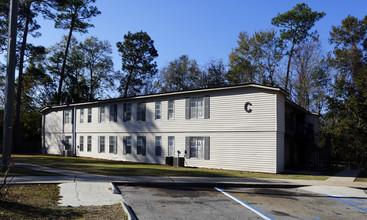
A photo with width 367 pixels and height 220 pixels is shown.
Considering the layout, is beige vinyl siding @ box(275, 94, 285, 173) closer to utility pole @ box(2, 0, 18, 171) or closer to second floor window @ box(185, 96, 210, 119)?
second floor window @ box(185, 96, 210, 119)

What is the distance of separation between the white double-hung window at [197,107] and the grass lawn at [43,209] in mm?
13043

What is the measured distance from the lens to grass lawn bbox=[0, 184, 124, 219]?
6039mm

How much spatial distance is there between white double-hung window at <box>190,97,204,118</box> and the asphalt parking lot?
945cm

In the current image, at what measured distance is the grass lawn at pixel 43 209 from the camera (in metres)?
6.04

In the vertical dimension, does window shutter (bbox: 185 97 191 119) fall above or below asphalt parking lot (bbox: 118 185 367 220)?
above

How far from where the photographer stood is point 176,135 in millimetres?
21297

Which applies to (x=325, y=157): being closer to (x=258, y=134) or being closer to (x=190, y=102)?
(x=258, y=134)

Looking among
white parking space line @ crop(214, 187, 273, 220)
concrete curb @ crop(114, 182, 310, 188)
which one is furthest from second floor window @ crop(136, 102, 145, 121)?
white parking space line @ crop(214, 187, 273, 220)

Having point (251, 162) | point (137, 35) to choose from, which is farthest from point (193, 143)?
point (137, 35)

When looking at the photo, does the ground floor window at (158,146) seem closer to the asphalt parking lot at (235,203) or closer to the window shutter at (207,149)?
the window shutter at (207,149)

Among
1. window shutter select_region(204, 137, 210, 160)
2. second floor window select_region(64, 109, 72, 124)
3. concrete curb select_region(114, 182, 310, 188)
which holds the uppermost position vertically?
second floor window select_region(64, 109, 72, 124)

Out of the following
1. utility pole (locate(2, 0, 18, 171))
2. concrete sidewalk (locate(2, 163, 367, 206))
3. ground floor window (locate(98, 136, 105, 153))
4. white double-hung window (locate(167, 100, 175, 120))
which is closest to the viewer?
concrete sidewalk (locate(2, 163, 367, 206))

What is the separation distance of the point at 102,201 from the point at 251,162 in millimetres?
11672

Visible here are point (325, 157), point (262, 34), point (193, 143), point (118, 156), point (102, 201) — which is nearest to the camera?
point (102, 201)
